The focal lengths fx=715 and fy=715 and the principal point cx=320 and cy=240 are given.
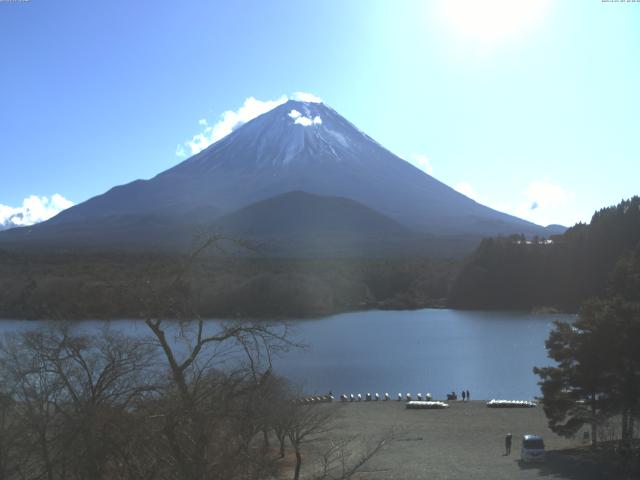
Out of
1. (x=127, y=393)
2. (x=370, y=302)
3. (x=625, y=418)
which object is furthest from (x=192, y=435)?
(x=370, y=302)

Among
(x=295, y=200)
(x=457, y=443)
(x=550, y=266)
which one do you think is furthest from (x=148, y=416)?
(x=295, y=200)

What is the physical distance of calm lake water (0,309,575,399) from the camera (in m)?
19.1

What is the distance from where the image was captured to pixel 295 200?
266 feet

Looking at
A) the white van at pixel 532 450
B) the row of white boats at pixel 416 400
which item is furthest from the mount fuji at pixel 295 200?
the white van at pixel 532 450

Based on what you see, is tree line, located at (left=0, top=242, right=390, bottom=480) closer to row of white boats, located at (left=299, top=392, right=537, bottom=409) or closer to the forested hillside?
row of white boats, located at (left=299, top=392, right=537, bottom=409)

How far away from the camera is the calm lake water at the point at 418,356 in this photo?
19.1 m

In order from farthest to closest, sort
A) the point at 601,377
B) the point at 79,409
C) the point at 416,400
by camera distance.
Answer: the point at 416,400, the point at 601,377, the point at 79,409

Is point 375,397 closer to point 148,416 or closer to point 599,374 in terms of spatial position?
point 599,374

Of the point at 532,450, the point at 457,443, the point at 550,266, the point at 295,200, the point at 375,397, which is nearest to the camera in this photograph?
the point at 532,450

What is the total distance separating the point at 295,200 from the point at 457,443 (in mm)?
70086

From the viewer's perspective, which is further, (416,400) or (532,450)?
(416,400)

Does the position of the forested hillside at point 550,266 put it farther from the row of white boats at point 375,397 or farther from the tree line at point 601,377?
the tree line at point 601,377

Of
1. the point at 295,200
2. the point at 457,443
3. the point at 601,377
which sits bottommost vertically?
the point at 457,443

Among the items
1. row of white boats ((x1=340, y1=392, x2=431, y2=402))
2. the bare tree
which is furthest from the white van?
row of white boats ((x1=340, y1=392, x2=431, y2=402))
